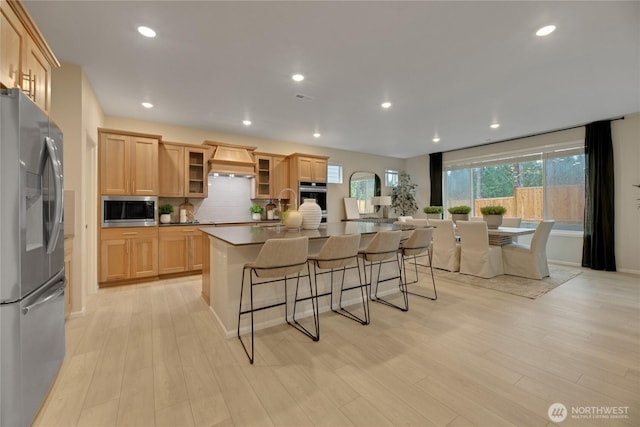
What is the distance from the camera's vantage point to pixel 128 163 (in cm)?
423

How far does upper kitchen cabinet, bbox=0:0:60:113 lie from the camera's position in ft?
5.21

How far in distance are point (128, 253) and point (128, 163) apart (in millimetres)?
1397

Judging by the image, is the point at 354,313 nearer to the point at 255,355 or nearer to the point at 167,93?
the point at 255,355

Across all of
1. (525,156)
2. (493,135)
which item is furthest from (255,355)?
(525,156)

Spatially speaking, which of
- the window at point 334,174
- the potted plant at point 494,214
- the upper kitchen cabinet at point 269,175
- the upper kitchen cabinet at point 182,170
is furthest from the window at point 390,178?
→ the upper kitchen cabinet at point 182,170

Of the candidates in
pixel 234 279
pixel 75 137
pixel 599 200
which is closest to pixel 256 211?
pixel 75 137

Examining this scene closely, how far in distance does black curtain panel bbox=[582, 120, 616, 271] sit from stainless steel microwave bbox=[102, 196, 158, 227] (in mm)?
7804

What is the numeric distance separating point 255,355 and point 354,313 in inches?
48.5

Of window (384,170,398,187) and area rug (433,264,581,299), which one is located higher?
window (384,170,398,187)

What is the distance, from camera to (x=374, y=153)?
7.95m

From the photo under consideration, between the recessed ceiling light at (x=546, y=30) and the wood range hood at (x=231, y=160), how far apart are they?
14.7ft

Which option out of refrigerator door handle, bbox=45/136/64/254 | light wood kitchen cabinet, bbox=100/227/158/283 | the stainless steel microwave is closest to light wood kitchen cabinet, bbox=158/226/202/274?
light wood kitchen cabinet, bbox=100/227/158/283

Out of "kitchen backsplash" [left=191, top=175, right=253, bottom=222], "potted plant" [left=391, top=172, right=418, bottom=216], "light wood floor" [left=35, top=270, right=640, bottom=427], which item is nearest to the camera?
"light wood floor" [left=35, top=270, right=640, bottom=427]

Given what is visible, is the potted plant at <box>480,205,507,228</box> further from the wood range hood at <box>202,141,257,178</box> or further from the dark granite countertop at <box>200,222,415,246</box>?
the wood range hood at <box>202,141,257,178</box>
